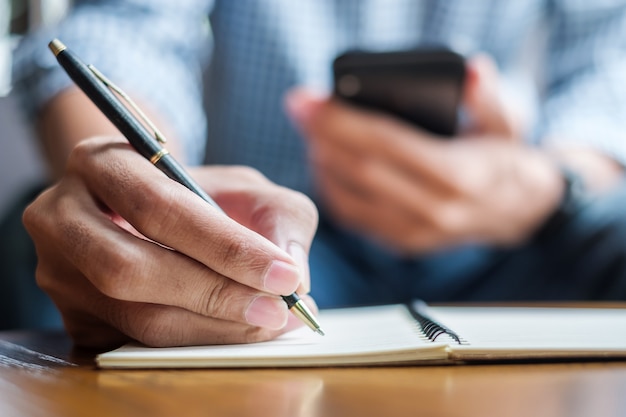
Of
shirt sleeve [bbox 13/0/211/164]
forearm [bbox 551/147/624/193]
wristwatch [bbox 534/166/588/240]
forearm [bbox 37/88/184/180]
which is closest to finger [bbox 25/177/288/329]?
forearm [bbox 37/88/184/180]

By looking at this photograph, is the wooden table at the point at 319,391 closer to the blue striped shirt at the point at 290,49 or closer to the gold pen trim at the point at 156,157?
the gold pen trim at the point at 156,157

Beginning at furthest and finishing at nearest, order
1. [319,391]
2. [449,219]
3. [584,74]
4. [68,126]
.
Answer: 1. [584,74]
2. [449,219]
3. [68,126]
4. [319,391]

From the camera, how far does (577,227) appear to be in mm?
814

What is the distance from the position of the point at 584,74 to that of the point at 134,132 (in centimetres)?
99

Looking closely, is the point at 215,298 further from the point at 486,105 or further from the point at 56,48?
the point at 486,105

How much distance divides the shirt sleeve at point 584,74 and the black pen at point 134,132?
31.2 inches

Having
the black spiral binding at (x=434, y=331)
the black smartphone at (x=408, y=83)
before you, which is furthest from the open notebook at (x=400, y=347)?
the black smartphone at (x=408, y=83)

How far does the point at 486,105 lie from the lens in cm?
88

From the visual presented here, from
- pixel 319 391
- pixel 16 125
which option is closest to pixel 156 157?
pixel 319 391

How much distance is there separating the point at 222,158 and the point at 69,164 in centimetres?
70

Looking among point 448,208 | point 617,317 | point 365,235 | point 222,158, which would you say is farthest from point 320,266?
point 617,317

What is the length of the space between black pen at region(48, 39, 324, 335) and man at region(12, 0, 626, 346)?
0.01 metres

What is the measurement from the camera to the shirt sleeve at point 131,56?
2.62 ft

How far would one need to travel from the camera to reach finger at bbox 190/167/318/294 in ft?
1.24
